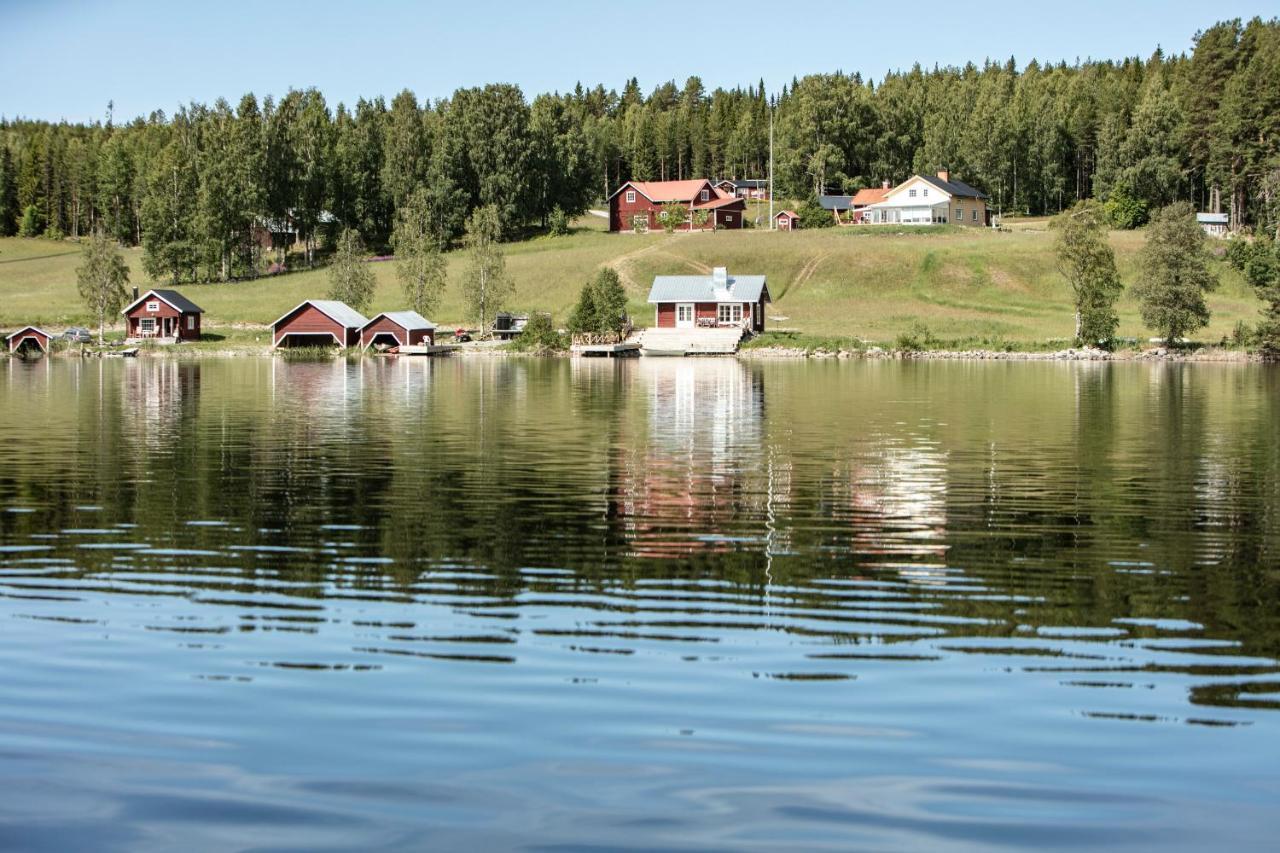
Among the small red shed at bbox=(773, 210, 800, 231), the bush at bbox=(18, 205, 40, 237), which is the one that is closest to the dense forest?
the bush at bbox=(18, 205, 40, 237)

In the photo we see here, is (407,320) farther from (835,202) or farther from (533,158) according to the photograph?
(835,202)

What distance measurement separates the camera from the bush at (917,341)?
102 m

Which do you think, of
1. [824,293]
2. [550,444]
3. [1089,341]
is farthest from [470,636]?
[824,293]

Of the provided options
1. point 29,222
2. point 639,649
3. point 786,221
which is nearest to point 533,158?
point 786,221

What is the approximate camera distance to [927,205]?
158500 millimetres

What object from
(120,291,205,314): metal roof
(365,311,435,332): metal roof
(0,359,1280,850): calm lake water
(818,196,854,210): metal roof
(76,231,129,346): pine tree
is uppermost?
(818,196,854,210): metal roof

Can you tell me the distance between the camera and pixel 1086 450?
37938mm

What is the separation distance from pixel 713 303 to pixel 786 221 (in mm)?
54552

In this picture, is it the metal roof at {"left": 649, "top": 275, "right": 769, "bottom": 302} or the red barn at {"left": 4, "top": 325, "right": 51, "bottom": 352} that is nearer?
the metal roof at {"left": 649, "top": 275, "right": 769, "bottom": 302}

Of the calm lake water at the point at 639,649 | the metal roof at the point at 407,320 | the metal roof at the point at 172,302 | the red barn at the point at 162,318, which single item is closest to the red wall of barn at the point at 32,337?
the red barn at the point at 162,318

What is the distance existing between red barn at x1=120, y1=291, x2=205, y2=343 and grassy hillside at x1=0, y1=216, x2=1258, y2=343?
5874 millimetres

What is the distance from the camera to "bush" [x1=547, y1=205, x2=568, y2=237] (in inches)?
6470

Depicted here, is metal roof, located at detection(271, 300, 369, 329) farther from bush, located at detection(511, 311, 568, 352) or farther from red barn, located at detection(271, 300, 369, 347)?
bush, located at detection(511, 311, 568, 352)

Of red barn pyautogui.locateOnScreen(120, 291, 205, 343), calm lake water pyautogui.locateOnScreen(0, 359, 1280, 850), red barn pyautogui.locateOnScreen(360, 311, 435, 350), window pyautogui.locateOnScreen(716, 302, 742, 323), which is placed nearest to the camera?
calm lake water pyautogui.locateOnScreen(0, 359, 1280, 850)
